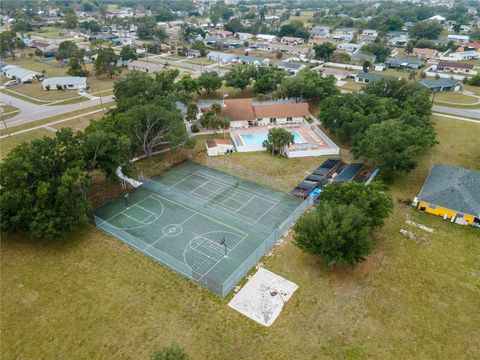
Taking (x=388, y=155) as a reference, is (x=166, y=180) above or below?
below

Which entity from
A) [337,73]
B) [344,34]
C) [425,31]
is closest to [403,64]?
[337,73]

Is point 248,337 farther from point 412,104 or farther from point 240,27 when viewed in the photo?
point 240,27

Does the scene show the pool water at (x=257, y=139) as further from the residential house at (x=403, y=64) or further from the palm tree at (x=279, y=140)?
the residential house at (x=403, y=64)

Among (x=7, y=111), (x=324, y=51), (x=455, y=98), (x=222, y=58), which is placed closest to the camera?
(x=7, y=111)

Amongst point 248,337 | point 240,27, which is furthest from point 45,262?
point 240,27

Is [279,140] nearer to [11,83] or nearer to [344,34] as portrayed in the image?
[11,83]

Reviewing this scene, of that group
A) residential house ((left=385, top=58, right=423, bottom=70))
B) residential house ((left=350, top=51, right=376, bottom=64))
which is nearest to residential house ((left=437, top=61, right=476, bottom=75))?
residential house ((left=385, top=58, right=423, bottom=70))
